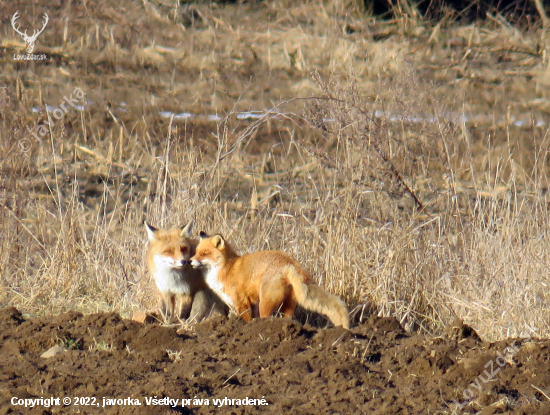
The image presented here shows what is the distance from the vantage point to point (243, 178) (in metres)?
13.4

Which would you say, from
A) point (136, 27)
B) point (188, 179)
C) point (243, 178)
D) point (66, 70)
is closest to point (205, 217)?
point (188, 179)

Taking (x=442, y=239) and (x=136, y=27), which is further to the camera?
(x=136, y=27)

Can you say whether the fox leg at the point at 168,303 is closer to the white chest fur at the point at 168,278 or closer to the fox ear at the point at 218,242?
the white chest fur at the point at 168,278

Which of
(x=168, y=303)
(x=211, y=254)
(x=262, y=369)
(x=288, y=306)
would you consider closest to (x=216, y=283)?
(x=211, y=254)

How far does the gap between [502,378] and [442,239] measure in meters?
2.64

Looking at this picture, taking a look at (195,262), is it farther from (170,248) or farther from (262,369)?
(262,369)

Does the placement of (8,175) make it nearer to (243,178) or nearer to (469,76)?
(243,178)

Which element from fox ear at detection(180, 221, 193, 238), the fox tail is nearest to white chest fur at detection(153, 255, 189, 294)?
fox ear at detection(180, 221, 193, 238)

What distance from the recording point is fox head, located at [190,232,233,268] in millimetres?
6922

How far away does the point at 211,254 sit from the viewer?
6.94 meters

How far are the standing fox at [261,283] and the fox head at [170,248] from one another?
12 centimetres

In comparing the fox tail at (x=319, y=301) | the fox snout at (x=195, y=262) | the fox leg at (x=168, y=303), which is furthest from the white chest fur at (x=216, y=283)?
the fox tail at (x=319, y=301)

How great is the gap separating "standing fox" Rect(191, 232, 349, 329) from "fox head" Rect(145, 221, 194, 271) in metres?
0.12

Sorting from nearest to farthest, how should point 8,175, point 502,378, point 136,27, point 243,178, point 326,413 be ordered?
point 326,413
point 502,378
point 8,175
point 243,178
point 136,27
